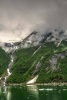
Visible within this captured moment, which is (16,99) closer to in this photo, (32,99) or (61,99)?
(32,99)

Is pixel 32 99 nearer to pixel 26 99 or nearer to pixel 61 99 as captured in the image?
pixel 26 99

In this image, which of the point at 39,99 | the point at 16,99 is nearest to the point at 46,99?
the point at 39,99

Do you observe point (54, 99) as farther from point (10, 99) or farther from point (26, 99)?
point (10, 99)

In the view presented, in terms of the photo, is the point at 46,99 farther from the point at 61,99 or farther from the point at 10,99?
the point at 10,99

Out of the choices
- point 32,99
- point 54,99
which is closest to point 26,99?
point 32,99

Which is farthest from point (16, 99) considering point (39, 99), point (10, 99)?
point (39, 99)

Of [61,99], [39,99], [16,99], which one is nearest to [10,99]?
[16,99]
